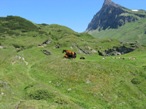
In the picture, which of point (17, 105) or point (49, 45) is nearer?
point (17, 105)

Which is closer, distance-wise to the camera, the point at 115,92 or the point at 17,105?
the point at 17,105

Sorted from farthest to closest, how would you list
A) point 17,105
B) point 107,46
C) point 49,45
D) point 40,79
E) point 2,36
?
point 2,36
point 107,46
point 49,45
point 40,79
point 17,105

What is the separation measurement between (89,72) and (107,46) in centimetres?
6495

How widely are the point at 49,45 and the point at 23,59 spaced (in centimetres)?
3569

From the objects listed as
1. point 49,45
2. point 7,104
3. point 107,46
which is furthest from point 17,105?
point 107,46

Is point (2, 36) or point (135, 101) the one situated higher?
point (2, 36)

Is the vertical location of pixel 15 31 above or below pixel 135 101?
above

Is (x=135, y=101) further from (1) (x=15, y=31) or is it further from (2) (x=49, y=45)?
(1) (x=15, y=31)

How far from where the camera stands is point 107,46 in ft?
432

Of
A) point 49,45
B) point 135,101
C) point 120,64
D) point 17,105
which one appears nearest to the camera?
point 17,105

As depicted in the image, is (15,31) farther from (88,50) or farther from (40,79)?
(40,79)

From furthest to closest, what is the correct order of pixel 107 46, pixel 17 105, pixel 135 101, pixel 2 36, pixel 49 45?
pixel 2 36 < pixel 107 46 < pixel 49 45 < pixel 135 101 < pixel 17 105

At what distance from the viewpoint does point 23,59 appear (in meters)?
81.5

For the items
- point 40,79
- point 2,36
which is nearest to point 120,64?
point 40,79
